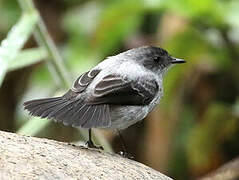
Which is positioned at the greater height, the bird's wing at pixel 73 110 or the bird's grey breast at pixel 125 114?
the bird's wing at pixel 73 110

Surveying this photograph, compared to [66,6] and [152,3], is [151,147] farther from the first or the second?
[66,6]

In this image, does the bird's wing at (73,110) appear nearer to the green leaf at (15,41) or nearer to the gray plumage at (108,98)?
the gray plumage at (108,98)

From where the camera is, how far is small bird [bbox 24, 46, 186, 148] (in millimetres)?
4109

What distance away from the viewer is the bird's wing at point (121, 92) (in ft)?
14.3

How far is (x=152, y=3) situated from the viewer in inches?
223

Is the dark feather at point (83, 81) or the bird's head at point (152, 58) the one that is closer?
the dark feather at point (83, 81)

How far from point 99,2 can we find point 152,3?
209cm

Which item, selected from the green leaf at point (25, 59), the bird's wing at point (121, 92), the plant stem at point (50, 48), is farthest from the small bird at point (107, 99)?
the green leaf at point (25, 59)

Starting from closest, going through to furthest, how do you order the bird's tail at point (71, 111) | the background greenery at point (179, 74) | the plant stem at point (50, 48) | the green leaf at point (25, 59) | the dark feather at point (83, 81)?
the bird's tail at point (71, 111) < the green leaf at point (25, 59) < the dark feather at point (83, 81) < the plant stem at point (50, 48) < the background greenery at point (179, 74)

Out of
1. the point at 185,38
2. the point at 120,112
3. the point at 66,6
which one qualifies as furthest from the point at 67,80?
the point at 66,6

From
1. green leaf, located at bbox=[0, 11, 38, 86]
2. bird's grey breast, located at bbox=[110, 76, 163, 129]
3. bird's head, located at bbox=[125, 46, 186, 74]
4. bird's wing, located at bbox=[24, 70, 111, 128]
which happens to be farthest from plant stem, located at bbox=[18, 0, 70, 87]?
bird's head, located at bbox=[125, 46, 186, 74]

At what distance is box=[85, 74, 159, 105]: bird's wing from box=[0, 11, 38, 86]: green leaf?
23.4 inches

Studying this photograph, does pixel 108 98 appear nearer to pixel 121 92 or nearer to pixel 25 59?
pixel 121 92

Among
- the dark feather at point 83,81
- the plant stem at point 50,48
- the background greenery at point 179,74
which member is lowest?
the background greenery at point 179,74
